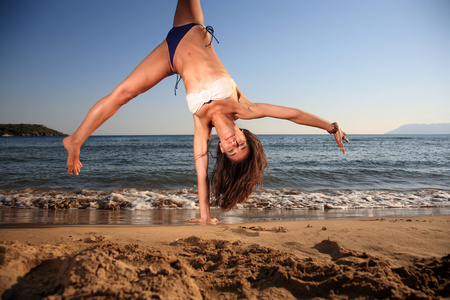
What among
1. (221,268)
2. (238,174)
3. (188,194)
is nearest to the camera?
(221,268)

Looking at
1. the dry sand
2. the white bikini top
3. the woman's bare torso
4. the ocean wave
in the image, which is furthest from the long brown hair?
the ocean wave

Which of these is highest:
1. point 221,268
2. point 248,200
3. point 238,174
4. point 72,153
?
point 72,153

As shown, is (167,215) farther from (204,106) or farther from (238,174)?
(204,106)

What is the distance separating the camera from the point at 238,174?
3838 mm

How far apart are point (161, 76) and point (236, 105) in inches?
45.4

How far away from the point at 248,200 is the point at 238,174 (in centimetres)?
261

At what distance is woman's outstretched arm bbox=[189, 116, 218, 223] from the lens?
386 cm

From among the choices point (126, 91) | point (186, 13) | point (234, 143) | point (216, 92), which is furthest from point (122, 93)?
point (234, 143)

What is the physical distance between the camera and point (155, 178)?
30.6 ft

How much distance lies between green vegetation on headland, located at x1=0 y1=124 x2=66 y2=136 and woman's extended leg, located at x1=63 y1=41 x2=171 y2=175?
55280mm

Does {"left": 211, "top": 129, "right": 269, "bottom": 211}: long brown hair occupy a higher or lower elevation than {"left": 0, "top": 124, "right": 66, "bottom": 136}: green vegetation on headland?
lower

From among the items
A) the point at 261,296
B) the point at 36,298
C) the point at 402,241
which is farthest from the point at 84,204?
the point at 402,241

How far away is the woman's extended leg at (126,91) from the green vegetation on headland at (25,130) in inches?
2176

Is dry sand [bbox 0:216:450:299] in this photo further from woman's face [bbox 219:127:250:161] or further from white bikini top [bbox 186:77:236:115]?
white bikini top [bbox 186:77:236:115]
